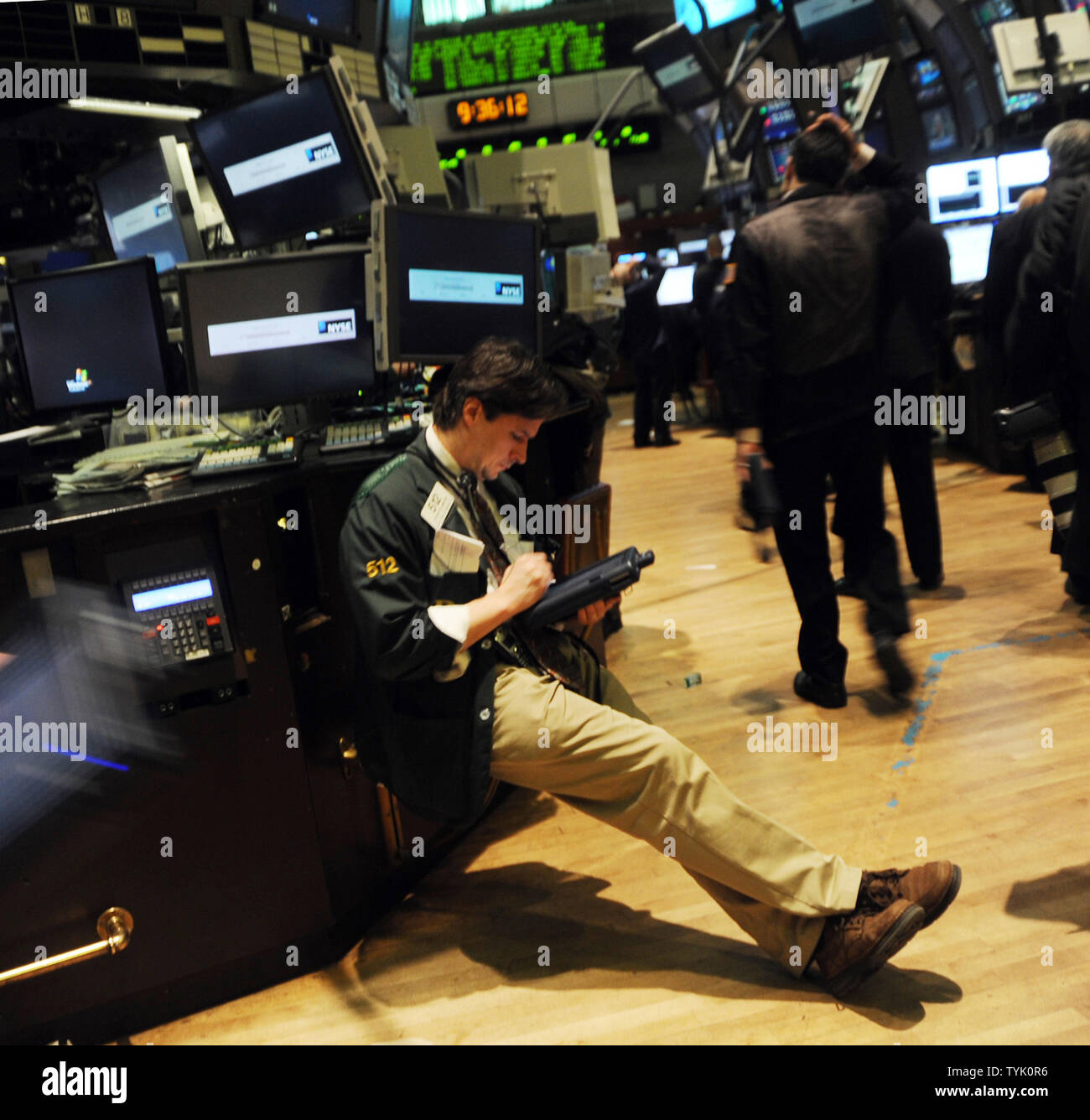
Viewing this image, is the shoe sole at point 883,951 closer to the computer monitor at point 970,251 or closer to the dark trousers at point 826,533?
the dark trousers at point 826,533

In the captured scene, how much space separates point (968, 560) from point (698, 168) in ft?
39.0

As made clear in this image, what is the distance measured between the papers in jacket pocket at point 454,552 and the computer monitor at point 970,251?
530cm

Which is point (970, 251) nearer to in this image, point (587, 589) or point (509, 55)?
point (587, 589)

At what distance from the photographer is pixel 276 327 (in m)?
2.88

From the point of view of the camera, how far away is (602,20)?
45.7 ft

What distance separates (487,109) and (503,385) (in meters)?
13.6

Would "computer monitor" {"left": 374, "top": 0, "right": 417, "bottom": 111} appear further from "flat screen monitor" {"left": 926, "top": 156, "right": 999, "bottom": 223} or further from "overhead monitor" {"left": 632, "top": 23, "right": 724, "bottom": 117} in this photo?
"overhead monitor" {"left": 632, "top": 23, "right": 724, "bottom": 117}

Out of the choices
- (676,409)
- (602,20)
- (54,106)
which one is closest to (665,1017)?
(54,106)

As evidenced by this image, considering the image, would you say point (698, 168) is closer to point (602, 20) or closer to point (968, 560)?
point (602, 20)

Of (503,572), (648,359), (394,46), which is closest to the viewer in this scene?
(503,572)

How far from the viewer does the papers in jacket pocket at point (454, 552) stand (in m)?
2.12

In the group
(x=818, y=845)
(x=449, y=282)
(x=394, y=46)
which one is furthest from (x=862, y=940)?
(x=394, y=46)

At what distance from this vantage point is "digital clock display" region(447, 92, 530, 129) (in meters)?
14.4

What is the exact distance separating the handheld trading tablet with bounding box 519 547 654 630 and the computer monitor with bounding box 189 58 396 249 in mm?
1704
